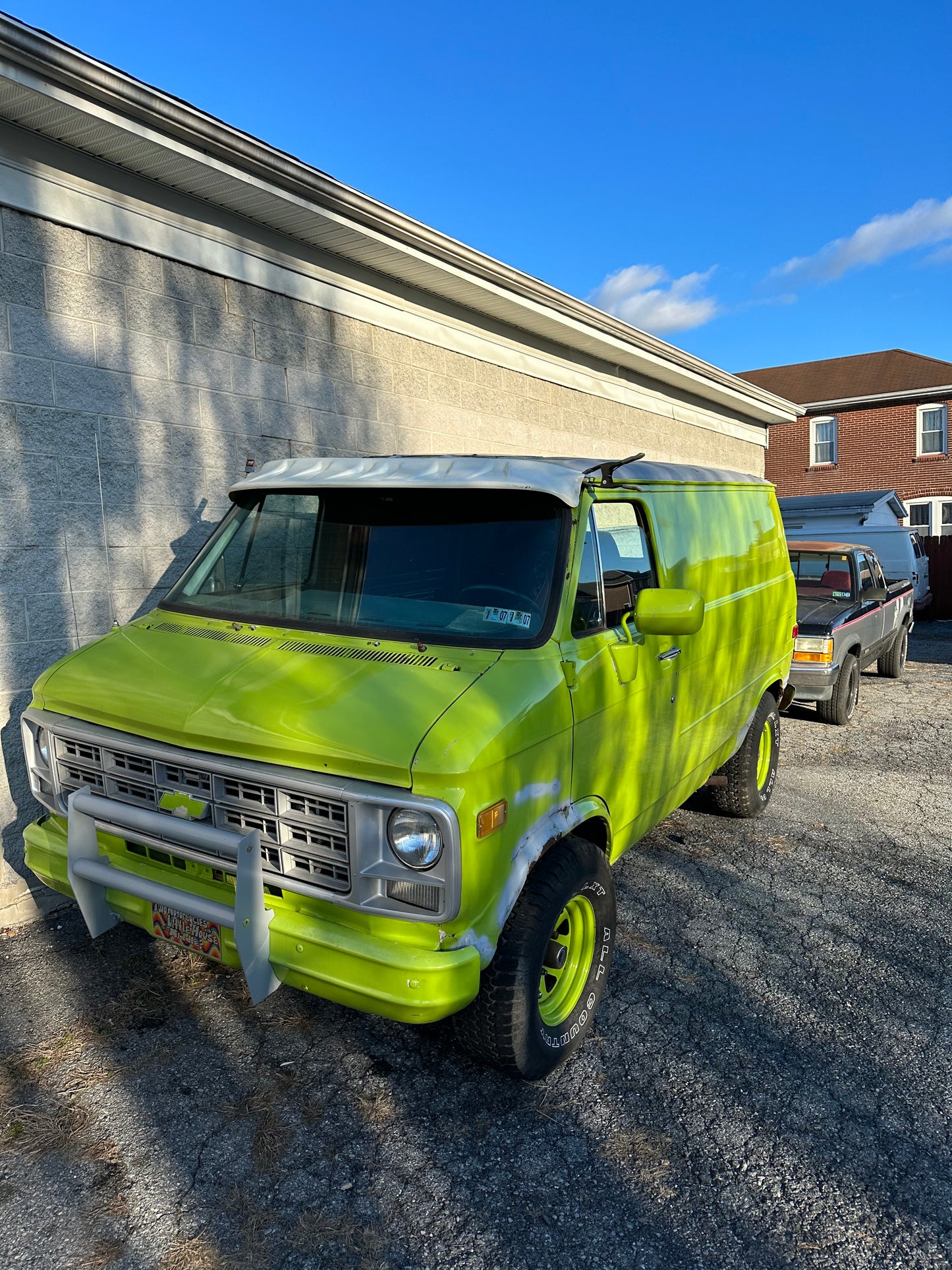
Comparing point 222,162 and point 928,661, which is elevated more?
point 222,162

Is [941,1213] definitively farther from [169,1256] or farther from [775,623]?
[775,623]

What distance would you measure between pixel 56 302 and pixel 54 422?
66 cm

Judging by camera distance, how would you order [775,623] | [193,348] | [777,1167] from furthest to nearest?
[775,623] → [193,348] → [777,1167]

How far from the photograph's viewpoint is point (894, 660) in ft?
36.8

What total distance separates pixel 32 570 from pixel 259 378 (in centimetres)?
212

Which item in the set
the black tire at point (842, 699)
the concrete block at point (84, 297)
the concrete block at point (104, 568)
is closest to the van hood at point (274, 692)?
the concrete block at point (104, 568)

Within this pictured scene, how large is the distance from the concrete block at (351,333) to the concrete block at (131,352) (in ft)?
5.14

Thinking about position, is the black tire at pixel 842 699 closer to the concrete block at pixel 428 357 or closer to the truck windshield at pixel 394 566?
the concrete block at pixel 428 357

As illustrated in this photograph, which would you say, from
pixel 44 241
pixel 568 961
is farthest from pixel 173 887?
pixel 44 241

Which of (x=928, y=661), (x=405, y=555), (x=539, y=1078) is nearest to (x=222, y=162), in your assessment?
(x=405, y=555)

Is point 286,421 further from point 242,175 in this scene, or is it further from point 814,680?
point 814,680

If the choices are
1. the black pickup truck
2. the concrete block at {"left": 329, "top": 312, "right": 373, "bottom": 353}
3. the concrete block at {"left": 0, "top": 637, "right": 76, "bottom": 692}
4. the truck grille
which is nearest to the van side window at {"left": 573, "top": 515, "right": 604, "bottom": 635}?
the truck grille

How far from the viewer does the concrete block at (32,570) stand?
14.4 ft

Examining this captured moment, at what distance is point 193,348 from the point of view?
5305mm
